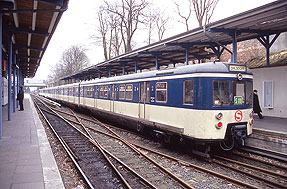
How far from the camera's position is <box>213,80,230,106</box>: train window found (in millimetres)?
7352

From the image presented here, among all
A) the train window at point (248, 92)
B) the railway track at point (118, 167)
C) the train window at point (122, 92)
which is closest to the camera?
the railway track at point (118, 167)

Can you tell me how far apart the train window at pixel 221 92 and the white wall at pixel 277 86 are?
240 inches

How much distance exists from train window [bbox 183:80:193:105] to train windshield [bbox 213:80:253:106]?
0.67 m

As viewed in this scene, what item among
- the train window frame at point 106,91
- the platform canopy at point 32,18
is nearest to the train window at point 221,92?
the platform canopy at point 32,18

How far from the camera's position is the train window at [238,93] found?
25.1 ft

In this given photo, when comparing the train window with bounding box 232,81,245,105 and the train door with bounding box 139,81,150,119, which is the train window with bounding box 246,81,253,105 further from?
the train door with bounding box 139,81,150,119

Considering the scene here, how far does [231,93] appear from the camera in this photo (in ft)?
24.9

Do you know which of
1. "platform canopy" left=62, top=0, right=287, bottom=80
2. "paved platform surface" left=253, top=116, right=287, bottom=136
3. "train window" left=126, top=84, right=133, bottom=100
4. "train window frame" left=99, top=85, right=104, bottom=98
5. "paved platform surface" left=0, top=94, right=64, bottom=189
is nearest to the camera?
"paved platform surface" left=0, top=94, right=64, bottom=189

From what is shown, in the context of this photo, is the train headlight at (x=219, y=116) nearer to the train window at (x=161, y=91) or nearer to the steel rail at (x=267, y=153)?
the train window at (x=161, y=91)

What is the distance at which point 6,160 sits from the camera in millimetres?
6402

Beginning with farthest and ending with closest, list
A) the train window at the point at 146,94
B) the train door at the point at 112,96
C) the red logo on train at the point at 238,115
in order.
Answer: the train door at the point at 112,96 < the train window at the point at 146,94 < the red logo on train at the point at 238,115

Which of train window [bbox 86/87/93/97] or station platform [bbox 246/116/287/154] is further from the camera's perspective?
train window [bbox 86/87/93/97]

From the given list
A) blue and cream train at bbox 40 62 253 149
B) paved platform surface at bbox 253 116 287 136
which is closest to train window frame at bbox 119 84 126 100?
blue and cream train at bbox 40 62 253 149

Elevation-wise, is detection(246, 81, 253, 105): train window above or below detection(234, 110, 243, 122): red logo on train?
above
